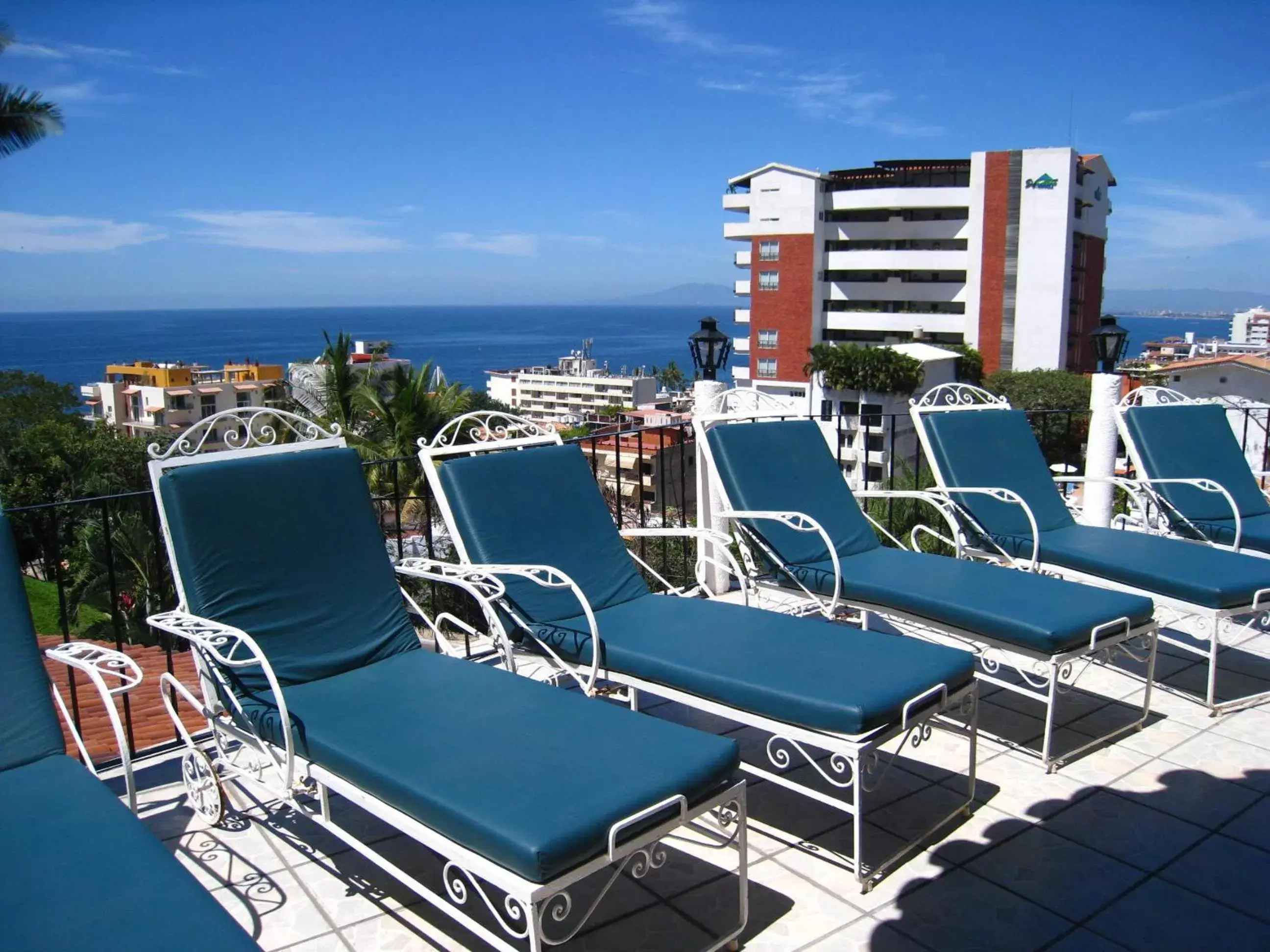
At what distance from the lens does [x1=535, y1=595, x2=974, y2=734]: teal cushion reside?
2.47m

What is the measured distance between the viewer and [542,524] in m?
3.48

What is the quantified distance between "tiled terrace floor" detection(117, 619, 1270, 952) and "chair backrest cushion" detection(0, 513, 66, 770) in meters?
0.58

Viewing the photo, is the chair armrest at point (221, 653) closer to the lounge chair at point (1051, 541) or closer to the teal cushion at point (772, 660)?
the teal cushion at point (772, 660)

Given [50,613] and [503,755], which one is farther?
[50,613]

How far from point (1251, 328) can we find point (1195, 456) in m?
143

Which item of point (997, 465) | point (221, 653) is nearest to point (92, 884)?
point (221, 653)

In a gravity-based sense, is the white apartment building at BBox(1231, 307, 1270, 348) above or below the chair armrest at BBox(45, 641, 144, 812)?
above

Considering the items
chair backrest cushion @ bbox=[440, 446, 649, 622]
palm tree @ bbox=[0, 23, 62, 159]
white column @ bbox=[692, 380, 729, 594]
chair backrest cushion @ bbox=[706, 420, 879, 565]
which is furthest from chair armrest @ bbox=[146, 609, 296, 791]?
palm tree @ bbox=[0, 23, 62, 159]

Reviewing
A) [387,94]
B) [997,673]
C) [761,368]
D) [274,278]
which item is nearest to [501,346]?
[274,278]

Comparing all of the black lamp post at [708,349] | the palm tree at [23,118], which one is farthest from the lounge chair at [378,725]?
the palm tree at [23,118]

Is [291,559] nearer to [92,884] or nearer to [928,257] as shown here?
[92,884]

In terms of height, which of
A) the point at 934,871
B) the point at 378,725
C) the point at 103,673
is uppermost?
the point at 103,673

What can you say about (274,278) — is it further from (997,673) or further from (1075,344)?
(997,673)

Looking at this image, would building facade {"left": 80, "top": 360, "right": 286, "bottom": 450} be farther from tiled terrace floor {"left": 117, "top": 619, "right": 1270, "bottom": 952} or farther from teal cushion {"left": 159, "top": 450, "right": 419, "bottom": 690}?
tiled terrace floor {"left": 117, "top": 619, "right": 1270, "bottom": 952}
